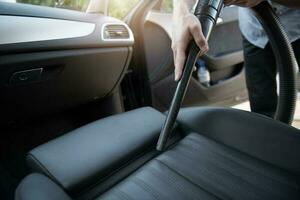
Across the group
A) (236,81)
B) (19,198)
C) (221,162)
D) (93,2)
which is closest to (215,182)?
(221,162)

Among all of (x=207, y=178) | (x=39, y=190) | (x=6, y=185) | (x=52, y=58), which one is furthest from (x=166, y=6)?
(x=39, y=190)

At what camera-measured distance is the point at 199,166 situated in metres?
0.62

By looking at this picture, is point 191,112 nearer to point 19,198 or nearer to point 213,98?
point 19,198

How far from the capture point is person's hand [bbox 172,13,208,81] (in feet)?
1.83

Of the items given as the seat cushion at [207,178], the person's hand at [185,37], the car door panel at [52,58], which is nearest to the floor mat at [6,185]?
the car door panel at [52,58]

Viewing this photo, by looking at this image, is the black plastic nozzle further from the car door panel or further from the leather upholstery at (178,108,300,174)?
the car door panel

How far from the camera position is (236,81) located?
167 cm

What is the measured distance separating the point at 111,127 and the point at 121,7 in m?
0.80

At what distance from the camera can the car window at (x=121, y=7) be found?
4.23 feet

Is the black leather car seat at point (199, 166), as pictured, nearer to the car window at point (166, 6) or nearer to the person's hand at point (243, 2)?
the person's hand at point (243, 2)

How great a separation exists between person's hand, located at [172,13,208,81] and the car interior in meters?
0.17

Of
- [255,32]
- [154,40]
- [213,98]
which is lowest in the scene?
[213,98]

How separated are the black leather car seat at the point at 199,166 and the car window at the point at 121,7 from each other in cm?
69

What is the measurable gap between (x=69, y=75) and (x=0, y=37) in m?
0.27
